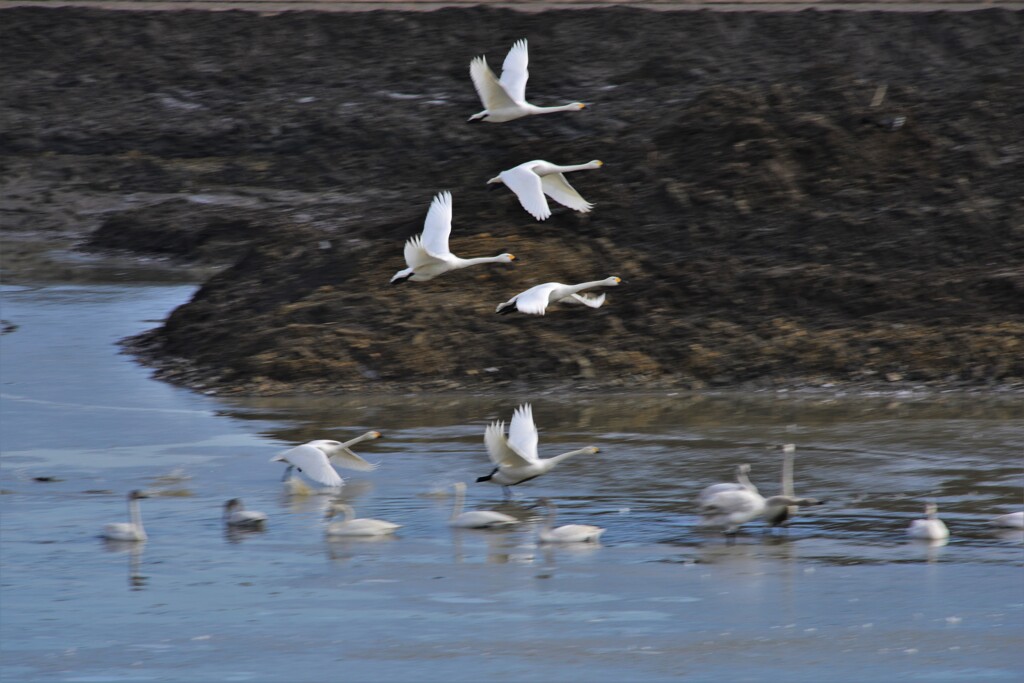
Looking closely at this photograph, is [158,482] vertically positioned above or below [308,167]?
below

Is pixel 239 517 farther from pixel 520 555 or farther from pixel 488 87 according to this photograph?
pixel 488 87

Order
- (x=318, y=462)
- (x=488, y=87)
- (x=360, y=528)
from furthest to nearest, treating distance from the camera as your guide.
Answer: (x=488, y=87)
(x=318, y=462)
(x=360, y=528)

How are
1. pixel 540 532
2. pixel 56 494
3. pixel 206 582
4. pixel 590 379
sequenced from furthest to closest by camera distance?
pixel 590 379 < pixel 56 494 < pixel 540 532 < pixel 206 582

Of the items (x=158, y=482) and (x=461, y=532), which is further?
(x=158, y=482)

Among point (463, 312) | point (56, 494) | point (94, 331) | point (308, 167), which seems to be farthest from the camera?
point (308, 167)

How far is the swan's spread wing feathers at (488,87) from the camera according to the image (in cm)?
1877

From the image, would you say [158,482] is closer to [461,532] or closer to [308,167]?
[461,532]

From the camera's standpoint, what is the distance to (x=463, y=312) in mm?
20797

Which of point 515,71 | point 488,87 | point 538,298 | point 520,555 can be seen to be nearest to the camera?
point 520,555

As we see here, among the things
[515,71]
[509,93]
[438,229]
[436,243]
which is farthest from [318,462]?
[515,71]

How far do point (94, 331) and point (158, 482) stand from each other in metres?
8.89

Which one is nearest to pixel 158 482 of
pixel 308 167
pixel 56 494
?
pixel 56 494

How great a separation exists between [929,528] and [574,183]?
1401 cm

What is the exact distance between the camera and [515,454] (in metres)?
13.4
